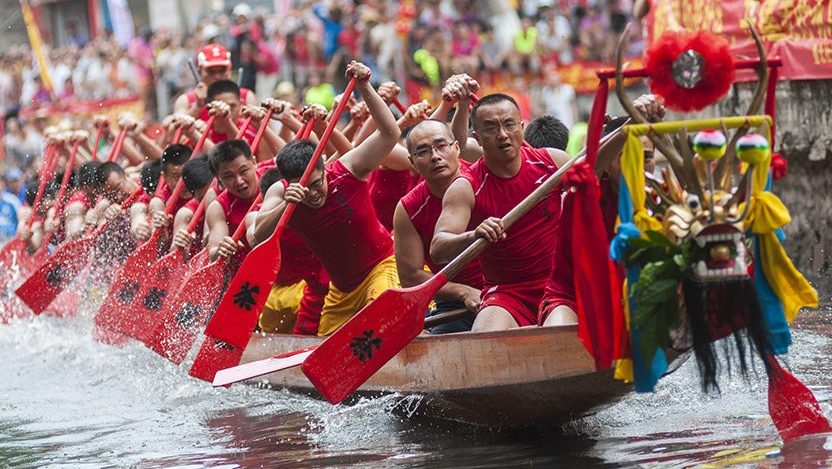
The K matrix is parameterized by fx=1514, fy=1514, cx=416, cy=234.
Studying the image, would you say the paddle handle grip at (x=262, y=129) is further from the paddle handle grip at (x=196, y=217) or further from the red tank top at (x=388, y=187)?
the red tank top at (x=388, y=187)

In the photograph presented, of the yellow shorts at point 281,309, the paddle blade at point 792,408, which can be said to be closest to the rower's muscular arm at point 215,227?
the yellow shorts at point 281,309

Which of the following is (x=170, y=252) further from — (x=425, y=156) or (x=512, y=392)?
(x=512, y=392)

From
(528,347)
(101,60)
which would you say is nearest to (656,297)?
(528,347)

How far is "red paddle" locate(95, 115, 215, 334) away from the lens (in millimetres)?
9805

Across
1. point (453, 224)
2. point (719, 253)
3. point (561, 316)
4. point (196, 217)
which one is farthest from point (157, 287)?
point (719, 253)

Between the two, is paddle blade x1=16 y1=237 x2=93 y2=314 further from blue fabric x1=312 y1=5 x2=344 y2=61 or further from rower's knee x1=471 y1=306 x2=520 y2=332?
blue fabric x1=312 y1=5 x2=344 y2=61

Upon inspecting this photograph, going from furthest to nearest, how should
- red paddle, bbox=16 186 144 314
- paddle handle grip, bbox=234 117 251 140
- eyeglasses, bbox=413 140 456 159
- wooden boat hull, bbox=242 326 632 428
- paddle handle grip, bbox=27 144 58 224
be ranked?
paddle handle grip, bbox=27 144 58 224 < red paddle, bbox=16 186 144 314 < paddle handle grip, bbox=234 117 251 140 < eyeglasses, bbox=413 140 456 159 < wooden boat hull, bbox=242 326 632 428

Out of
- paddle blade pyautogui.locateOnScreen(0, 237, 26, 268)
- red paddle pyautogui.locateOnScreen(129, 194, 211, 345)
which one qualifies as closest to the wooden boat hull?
red paddle pyautogui.locateOnScreen(129, 194, 211, 345)

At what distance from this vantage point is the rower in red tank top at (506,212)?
679 centimetres

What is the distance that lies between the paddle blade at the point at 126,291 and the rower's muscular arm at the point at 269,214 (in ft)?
5.97

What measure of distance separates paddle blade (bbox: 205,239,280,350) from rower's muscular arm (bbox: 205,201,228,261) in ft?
3.26

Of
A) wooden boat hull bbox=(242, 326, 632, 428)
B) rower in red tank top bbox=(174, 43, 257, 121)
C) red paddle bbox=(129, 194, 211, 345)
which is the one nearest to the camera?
wooden boat hull bbox=(242, 326, 632, 428)

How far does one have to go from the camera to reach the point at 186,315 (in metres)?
9.02

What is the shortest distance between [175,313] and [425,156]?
2475 mm
